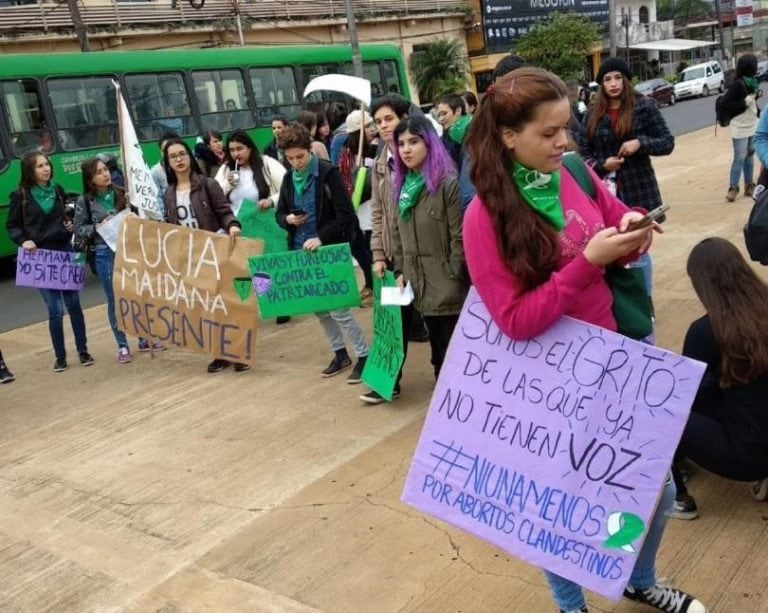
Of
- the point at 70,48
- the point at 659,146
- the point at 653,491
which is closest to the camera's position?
the point at 653,491

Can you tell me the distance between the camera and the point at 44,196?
607 cm

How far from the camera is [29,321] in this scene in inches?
332

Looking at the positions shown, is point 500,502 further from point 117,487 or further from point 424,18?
point 424,18

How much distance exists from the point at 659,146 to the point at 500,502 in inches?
118

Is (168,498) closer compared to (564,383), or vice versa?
(564,383)

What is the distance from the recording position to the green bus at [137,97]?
36.0 feet

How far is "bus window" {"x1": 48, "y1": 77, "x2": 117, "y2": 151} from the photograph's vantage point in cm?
1138

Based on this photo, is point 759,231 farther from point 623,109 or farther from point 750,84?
point 750,84

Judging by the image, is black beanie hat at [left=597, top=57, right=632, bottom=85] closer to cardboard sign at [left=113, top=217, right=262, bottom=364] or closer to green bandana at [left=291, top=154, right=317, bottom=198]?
green bandana at [left=291, top=154, right=317, bottom=198]

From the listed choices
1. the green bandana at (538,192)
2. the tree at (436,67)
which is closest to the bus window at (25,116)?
the green bandana at (538,192)

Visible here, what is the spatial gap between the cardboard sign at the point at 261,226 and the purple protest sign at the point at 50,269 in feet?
4.25

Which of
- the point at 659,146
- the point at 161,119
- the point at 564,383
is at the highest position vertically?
the point at 161,119

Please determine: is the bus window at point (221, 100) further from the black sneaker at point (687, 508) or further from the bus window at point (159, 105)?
the black sneaker at point (687, 508)

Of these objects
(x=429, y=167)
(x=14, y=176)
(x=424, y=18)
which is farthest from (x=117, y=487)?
(x=424, y=18)
